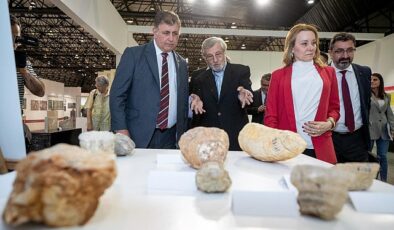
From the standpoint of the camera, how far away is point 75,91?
57.7 ft

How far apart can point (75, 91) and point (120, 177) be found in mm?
18204

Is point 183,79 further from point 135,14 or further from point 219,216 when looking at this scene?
point 135,14

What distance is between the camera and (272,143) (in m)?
0.99

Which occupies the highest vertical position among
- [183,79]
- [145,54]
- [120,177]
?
[145,54]

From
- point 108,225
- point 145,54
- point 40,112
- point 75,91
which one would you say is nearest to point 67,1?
point 145,54

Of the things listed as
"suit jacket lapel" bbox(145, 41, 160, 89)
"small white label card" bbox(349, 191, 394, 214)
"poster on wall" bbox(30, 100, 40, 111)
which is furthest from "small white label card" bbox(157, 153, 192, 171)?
"poster on wall" bbox(30, 100, 40, 111)

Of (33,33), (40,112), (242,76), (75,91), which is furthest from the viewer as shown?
(75,91)

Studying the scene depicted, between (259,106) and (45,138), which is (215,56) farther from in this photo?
(45,138)

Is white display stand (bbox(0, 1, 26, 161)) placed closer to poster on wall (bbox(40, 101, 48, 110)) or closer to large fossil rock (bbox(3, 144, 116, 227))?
large fossil rock (bbox(3, 144, 116, 227))

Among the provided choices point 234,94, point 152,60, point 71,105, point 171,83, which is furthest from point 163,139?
point 71,105

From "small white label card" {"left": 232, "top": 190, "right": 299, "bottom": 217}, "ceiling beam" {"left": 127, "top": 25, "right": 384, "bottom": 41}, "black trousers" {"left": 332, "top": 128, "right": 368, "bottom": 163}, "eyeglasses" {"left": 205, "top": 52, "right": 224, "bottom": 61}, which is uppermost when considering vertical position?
"ceiling beam" {"left": 127, "top": 25, "right": 384, "bottom": 41}

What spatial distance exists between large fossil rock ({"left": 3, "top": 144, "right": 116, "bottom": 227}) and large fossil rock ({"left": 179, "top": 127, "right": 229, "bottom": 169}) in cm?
36

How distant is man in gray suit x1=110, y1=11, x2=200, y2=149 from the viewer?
1812mm

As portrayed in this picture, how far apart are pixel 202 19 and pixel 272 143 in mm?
8266
